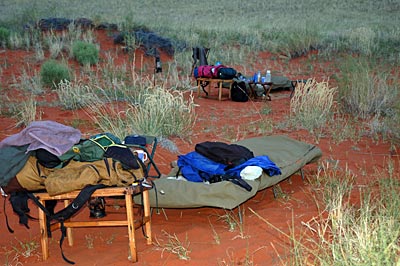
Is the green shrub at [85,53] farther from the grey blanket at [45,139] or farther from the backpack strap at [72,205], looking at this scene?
the backpack strap at [72,205]

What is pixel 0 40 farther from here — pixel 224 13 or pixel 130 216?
pixel 224 13

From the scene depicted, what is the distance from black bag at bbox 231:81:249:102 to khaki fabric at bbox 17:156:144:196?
7.31m

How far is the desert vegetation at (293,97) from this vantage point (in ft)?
10.9

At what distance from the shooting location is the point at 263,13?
1455 inches

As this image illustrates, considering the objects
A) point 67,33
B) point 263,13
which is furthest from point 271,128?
point 263,13

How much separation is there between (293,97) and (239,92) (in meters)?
2.56

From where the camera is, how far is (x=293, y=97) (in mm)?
8680

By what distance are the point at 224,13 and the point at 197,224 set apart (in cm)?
3432

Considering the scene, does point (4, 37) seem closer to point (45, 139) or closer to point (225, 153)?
point (225, 153)

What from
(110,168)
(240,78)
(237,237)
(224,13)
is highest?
(110,168)

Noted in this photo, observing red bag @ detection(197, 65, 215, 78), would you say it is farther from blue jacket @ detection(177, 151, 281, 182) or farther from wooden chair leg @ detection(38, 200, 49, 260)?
wooden chair leg @ detection(38, 200, 49, 260)

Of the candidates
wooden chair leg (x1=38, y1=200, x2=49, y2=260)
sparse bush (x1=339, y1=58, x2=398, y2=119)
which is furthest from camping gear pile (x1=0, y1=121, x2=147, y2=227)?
sparse bush (x1=339, y1=58, x2=398, y2=119)

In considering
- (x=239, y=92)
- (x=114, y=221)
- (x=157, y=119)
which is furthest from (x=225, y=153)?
(x=239, y=92)

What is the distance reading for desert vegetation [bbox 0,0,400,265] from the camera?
3.31 m
